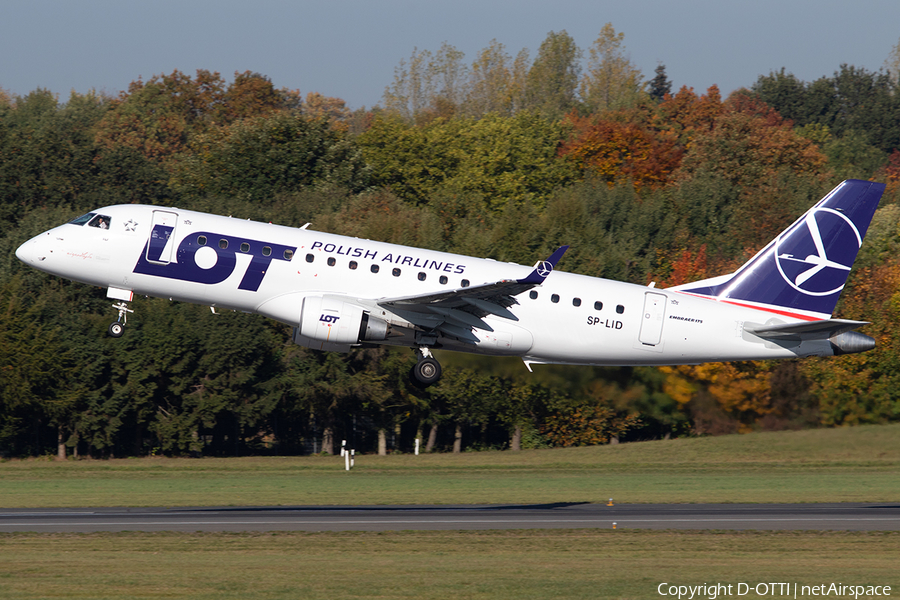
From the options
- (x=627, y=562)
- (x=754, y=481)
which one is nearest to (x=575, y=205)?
(x=754, y=481)

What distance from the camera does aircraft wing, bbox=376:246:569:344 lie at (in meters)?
33.5

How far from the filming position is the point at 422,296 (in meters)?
34.2

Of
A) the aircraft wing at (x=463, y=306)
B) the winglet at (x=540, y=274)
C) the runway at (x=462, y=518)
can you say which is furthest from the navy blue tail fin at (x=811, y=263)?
the winglet at (x=540, y=274)

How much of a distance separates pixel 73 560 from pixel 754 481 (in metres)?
32.9

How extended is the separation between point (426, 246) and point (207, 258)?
127 ft

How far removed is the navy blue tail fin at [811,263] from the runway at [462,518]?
762 cm

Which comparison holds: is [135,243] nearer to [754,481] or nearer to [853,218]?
[853,218]

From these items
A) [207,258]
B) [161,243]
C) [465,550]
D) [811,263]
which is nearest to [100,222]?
[161,243]

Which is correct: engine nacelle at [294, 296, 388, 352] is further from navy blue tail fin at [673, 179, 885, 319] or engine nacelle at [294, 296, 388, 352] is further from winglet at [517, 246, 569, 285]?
navy blue tail fin at [673, 179, 885, 319]

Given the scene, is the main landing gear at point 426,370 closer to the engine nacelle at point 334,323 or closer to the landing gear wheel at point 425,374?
the landing gear wheel at point 425,374

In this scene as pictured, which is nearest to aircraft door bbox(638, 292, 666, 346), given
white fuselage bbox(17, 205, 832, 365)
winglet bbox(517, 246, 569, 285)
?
white fuselage bbox(17, 205, 832, 365)

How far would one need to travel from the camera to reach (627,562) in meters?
27.0

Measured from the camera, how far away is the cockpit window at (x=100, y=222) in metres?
35.4

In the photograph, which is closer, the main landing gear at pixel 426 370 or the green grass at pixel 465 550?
the green grass at pixel 465 550
